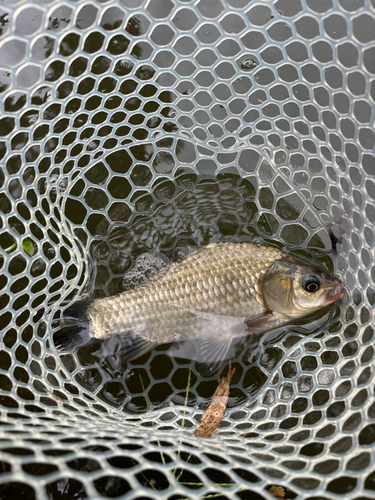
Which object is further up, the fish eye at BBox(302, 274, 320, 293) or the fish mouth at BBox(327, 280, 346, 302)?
the fish eye at BBox(302, 274, 320, 293)

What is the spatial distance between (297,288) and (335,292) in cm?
23

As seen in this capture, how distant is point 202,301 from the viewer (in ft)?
8.79

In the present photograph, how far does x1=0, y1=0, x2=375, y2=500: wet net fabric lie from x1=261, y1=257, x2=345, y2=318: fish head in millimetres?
187

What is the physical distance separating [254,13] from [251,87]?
1.67 feet

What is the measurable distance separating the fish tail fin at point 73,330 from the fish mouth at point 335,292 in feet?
5.12

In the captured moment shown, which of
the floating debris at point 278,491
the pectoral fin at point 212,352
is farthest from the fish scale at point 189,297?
the floating debris at point 278,491

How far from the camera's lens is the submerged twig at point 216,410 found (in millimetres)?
2502

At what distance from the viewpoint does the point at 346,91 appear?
2.67 m

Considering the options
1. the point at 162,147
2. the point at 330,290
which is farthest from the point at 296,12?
the point at 330,290

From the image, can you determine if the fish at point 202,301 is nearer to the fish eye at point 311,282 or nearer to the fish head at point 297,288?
the fish head at point 297,288

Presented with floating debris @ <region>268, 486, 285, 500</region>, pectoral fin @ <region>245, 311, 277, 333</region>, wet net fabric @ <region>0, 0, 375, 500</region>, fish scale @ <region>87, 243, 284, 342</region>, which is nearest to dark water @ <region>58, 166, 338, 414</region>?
wet net fabric @ <region>0, 0, 375, 500</region>

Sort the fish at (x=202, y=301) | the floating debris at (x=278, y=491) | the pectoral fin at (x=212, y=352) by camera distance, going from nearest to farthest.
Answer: the floating debris at (x=278, y=491) < the fish at (x=202, y=301) < the pectoral fin at (x=212, y=352)

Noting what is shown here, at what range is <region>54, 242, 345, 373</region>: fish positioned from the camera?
2.67 metres

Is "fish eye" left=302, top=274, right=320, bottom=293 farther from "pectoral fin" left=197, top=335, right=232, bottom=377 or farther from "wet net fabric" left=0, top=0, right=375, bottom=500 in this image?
"pectoral fin" left=197, top=335, right=232, bottom=377
